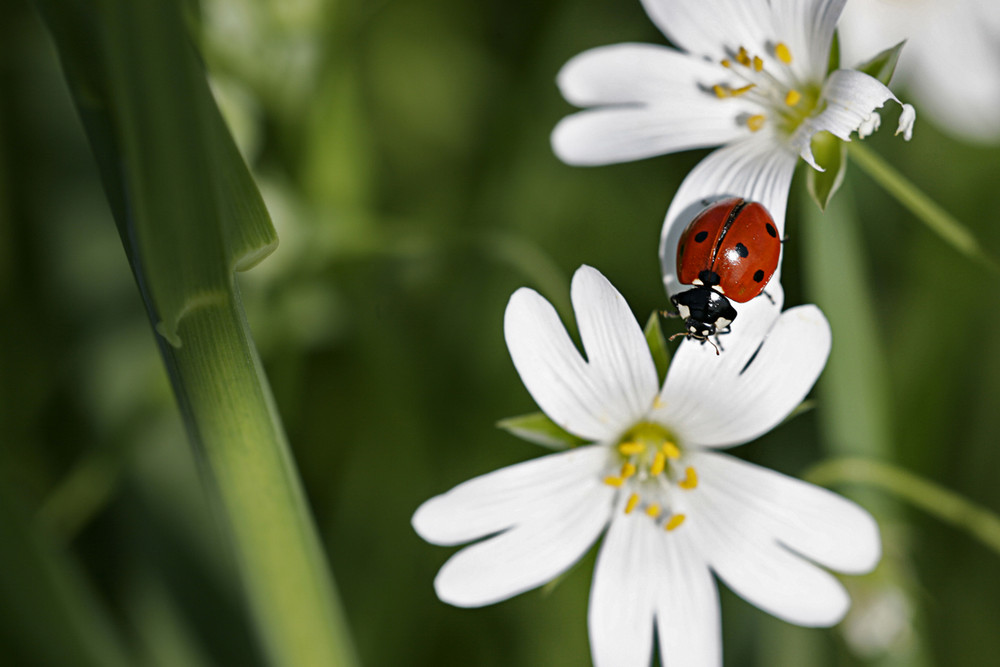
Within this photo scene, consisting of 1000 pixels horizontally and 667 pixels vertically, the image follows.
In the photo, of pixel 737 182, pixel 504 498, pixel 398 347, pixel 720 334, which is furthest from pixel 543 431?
pixel 398 347

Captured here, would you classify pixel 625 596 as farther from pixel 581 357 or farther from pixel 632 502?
pixel 581 357

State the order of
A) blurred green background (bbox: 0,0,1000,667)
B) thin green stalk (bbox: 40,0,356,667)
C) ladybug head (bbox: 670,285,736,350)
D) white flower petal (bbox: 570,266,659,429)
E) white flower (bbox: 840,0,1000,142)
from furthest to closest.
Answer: white flower (bbox: 840,0,1000,142)
blurred green background (bbox: 0,0,1000,667)
ladybug head (bbox: 670,285,736,350)
white flower petal (bbox: 570,266,659,429)
thin green stalk (bbox: 40,0,356,667)

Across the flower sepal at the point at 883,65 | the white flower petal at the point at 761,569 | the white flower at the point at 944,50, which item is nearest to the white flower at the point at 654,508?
the white flower petal at the point at 761,569

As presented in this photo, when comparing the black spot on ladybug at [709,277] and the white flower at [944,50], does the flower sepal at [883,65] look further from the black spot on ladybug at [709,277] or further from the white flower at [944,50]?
the white flower at [944,50]

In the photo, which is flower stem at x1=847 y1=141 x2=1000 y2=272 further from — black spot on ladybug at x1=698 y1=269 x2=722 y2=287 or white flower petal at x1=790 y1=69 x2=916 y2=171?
black spot on ladybug at x1=698 y1=269 x2=722 y2=287

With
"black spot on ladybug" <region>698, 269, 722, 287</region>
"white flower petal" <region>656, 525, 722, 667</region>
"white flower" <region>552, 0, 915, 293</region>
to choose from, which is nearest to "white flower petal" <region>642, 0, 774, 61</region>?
"white flower" <region>552, 0, 915, 293</region>

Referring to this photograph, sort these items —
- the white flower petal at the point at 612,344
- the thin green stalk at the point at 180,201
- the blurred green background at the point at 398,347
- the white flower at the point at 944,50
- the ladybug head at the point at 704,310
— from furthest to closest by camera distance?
the white flower at the point at 944,50, the blurred green background at the point at 398,347, the ladybug head at the point at 704,310, the white flower petal at the point at 612,344, the thin green stalk at the point at 180,201

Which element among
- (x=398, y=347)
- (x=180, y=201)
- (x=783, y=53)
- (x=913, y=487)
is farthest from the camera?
(x=398, y=347)
